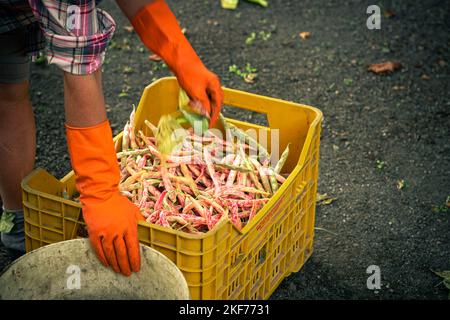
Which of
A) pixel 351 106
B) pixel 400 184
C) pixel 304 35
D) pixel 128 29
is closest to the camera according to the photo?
pixel 400 184

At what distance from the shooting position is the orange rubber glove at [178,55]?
3.13 m

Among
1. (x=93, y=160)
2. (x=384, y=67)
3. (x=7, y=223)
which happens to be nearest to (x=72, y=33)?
(x=93, y=160)

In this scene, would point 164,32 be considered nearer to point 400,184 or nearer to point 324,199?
point 324,199

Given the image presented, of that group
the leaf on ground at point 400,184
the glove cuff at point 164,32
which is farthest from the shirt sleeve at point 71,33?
the leaf on ground at point 400,184

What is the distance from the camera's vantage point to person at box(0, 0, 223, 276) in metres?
2.71

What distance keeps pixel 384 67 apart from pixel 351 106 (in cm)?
62

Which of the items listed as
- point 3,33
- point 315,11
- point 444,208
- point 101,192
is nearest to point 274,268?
point 101,192

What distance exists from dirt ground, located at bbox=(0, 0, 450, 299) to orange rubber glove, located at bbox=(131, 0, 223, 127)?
1.16 metres

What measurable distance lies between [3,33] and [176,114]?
887 mm

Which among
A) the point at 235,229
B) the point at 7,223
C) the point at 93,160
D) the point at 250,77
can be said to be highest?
the point at 93,160

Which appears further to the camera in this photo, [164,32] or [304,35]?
[304,35]

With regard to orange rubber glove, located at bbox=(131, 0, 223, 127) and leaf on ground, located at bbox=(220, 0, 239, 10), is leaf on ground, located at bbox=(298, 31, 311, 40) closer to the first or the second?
leaf on ground, located at bbox=(220, 0, 239, 10)

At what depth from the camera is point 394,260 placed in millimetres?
3943

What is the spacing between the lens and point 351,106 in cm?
533
